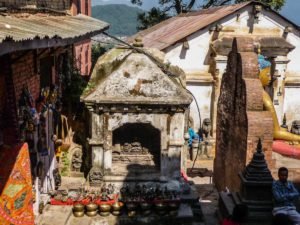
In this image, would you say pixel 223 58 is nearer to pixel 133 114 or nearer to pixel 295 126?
pixel 295 126

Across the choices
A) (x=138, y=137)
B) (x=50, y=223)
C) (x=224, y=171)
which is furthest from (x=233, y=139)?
(x=50, y=223)

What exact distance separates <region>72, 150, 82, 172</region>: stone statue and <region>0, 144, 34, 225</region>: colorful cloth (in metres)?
6.30

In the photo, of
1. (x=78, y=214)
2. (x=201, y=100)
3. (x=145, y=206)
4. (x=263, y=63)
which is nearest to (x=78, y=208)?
(x=78, y=214)

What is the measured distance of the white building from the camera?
20.9m

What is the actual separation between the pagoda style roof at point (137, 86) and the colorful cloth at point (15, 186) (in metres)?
5.39

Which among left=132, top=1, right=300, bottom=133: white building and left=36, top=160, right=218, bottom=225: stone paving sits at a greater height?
left=132, top=1, right=300, bottom=133: white building

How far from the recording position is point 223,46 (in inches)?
806

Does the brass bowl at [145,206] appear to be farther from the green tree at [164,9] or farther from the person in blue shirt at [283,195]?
the green tree at [164,9]

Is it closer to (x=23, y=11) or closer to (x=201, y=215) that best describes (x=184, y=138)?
(x=201, y=215)

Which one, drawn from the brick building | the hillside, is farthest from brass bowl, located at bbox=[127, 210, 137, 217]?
the hillside

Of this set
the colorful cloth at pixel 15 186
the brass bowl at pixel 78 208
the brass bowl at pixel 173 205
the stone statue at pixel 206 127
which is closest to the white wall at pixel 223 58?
the stone statue at pixel 206 127

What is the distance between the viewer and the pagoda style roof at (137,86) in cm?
1343

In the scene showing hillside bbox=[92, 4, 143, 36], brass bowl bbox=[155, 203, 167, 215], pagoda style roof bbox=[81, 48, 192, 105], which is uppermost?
hillside bbox=[92, 4, 143, 36]

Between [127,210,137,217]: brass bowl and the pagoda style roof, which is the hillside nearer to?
the pagoda style roof
